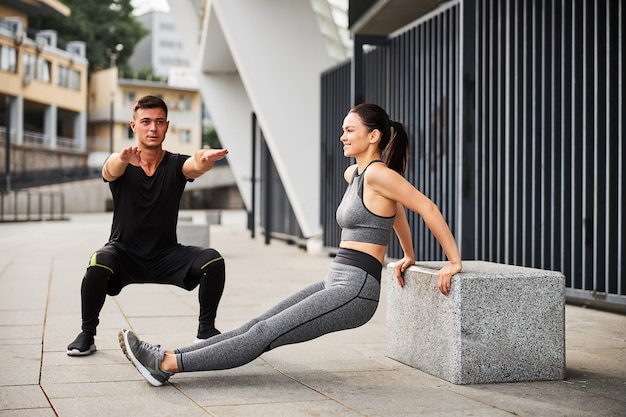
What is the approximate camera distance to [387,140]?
4973 millimetres

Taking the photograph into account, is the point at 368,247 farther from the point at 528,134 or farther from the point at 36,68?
the point at 36,68

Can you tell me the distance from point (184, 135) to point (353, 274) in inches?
2860

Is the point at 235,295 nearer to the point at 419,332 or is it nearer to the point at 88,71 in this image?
the point at 419,332

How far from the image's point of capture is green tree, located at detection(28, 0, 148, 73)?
240ft

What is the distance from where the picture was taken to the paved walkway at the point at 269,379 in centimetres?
418

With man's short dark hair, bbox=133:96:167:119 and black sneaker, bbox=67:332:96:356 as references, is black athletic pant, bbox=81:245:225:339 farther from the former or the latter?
man's short dark hair, bbox=133:96:167:119

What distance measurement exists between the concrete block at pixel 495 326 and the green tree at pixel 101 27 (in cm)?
7120

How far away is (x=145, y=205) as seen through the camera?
5.71 m

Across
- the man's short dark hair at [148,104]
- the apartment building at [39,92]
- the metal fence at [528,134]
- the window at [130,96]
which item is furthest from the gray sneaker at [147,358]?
the window at [130,96]

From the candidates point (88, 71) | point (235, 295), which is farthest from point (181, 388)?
point (88, 71)

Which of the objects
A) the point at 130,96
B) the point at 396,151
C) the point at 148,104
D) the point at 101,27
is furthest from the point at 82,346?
the point at 101,27

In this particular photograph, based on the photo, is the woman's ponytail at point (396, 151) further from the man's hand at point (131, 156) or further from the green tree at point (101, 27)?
the green tree at point (101, 27)

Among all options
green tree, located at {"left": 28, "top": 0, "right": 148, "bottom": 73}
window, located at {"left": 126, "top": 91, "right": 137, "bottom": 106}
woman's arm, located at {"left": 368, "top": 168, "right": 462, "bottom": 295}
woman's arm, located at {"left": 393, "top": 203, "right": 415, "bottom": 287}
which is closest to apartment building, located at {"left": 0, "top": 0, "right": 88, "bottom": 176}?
green tree, located at {"left": 28, "top": 0, "right": 148, "bottom": 73}

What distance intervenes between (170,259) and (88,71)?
7178cm
